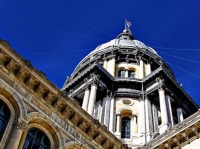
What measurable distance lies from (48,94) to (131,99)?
18.5 metres

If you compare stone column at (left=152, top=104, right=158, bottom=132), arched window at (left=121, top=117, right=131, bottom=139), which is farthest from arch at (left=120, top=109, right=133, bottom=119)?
stone column at (left=152, top=104, right=158, bottom=132)

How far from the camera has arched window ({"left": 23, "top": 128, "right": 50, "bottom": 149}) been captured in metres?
15.9

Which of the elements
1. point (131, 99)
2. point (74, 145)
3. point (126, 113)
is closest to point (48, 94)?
point (74, 145)

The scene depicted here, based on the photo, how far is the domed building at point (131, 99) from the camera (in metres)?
31.3

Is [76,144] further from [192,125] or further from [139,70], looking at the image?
[139,70]

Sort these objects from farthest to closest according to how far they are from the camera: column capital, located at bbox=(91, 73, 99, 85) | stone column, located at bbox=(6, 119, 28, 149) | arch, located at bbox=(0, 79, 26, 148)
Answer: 1. column capital, located at bbox=(91, 73, 99, 85)
2. arch, located at bbox=(0, 79, 26, 148)
3. stone column, located at bbox=(6, 119, 28, 149)

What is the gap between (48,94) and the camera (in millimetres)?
17422

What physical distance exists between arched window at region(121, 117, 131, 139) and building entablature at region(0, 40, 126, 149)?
40.2 feet

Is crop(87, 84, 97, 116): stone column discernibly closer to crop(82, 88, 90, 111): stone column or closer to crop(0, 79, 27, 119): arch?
crop(82, 88, 90, 111): stone column

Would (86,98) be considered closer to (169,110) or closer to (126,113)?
(126,113)

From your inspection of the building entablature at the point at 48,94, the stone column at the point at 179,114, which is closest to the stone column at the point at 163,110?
the stone column at the point at 179,114

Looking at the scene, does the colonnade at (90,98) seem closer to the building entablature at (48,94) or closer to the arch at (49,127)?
the building entablature at (48,94)

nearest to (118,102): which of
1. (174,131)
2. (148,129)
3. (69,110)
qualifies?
(148,129)

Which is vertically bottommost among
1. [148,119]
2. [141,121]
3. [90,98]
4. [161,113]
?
[141,121]
